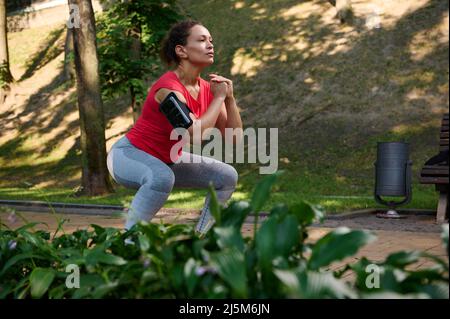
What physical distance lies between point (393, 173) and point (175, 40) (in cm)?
665

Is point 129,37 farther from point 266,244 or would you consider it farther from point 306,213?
point 266,244

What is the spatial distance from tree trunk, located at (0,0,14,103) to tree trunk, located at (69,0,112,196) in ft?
40.2

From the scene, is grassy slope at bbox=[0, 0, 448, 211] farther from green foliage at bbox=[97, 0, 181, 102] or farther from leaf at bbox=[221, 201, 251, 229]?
leaf at bbox=[221, 201, 251, 229]

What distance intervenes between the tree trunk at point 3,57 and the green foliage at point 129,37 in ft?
30.2

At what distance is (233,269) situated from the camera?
2363 millimetres

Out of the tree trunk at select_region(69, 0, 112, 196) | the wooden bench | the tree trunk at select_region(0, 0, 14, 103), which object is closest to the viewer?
the wooden bench

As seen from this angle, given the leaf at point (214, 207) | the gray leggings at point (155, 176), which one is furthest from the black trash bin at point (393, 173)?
the leaf at point (214, 207)

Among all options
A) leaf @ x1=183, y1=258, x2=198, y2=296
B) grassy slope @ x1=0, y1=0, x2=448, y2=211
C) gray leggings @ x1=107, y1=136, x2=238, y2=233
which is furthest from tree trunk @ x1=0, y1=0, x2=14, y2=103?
leaf @ x1=183, y1=258, x2=198, y2=296

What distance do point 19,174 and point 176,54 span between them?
16.2m

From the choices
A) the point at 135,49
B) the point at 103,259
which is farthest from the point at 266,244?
the point at 135,49

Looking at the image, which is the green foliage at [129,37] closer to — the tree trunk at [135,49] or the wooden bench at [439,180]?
the tree trunk at [135,49]

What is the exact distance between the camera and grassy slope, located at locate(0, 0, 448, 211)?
16.4m
